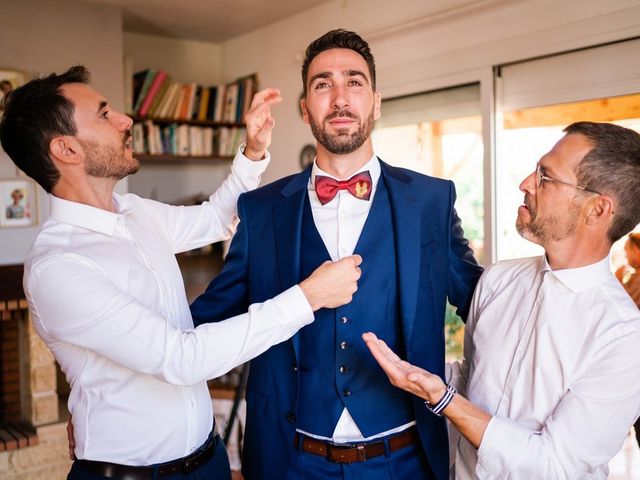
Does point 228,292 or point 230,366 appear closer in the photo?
point 230,366

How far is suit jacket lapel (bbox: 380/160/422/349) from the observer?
1.78 metres

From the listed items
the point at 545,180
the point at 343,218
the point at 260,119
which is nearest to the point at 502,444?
the point at 545,180

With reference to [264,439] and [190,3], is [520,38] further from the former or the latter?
[264,439]

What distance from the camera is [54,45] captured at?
4.79m

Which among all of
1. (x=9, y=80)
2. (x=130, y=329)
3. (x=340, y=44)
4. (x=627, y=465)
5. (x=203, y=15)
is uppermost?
(x=203, y=15)

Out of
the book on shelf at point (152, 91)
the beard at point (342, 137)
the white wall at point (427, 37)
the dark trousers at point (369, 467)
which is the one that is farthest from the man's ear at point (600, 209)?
the book on shelf at point (152, 91)

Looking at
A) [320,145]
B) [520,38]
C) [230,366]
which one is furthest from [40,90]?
[520,38]

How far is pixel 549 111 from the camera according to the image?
3.84 m

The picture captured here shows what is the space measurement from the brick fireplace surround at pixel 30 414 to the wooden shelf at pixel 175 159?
162 cm

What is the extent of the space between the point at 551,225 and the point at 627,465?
10.3 feet

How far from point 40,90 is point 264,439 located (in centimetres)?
113

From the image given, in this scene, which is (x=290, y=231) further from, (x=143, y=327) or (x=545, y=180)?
(x=545, y=180)

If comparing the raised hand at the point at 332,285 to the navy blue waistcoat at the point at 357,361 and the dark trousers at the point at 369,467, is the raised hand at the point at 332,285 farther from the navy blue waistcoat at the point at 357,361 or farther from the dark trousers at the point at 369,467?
the dark trousers at the point at 369,467

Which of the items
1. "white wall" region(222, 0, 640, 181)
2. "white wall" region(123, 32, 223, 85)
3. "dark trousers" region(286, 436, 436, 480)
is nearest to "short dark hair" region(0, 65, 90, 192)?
"dark trousers" region(286, 436, 436, 480)
